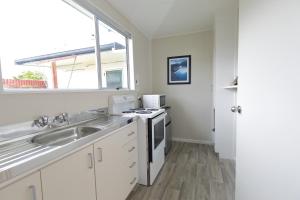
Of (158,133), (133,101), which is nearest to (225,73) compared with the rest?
(158,133)

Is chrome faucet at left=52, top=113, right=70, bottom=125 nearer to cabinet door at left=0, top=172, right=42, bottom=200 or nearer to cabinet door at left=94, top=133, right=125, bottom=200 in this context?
cabinet door at left=94, top=133, right=125, bottom=200

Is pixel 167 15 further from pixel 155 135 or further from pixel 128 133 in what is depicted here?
pixel 128 133

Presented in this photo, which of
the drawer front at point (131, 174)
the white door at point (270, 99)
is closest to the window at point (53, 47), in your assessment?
the drawer front at point (131, 174)

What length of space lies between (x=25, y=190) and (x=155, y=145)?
4.90 ft

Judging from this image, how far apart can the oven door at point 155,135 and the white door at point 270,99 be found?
0.97 meters

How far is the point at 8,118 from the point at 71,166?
515mm

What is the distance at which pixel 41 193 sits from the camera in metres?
0.74

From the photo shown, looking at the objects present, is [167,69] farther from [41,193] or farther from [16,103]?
[41,193]

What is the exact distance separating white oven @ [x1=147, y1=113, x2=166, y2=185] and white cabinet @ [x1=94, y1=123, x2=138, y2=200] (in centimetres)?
19

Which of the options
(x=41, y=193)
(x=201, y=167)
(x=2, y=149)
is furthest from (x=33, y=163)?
(x=201, y=167)

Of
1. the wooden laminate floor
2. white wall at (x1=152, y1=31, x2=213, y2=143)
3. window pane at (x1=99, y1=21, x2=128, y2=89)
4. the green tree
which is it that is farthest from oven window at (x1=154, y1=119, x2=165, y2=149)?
the green tree

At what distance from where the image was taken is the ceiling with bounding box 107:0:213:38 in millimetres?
2215

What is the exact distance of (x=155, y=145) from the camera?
2.02m

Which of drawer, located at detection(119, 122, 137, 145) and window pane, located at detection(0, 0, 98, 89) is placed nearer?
window pane, located at detection(0, 0, 98, 89)
